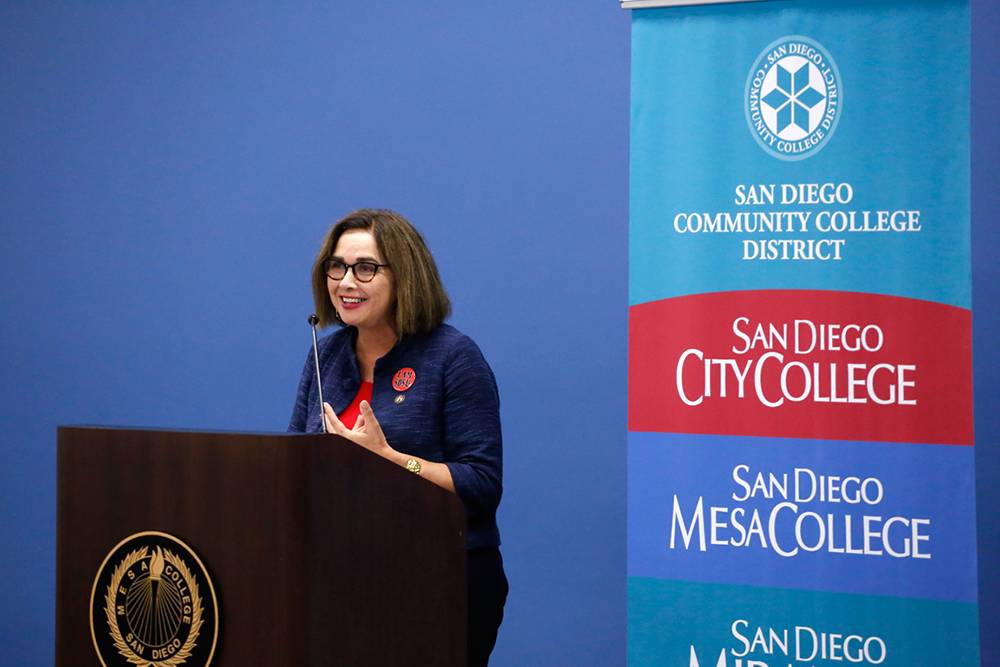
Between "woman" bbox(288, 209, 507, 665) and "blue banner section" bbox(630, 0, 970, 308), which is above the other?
"blue banner section" bbox(630, 0, 970, 308)

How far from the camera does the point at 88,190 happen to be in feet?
12.5

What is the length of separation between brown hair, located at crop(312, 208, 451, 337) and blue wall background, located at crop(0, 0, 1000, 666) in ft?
4.20

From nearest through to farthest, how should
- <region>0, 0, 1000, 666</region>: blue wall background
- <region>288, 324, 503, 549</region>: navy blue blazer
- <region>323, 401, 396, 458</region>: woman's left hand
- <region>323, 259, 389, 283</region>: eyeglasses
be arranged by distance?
1. <region>323, 401, 396, 458</region>: woman's left hand
2. <region>288, 324, 503, 549</region>: navy blue blazer
3. <region>323, 259, 389, 283</region>: eyeglasses
4. <region>0, 0, 1000, 666</region>: blue wall background

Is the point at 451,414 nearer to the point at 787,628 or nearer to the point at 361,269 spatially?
the point at 361,269

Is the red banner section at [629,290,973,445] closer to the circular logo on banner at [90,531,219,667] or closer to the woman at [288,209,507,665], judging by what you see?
the woman at [288,209,507,665]

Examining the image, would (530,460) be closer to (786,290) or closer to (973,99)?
(786,290)

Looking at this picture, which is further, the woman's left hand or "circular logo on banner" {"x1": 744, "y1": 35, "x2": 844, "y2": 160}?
"circular logo on banner" {"x1": 744, "y1": 35, "x2": 844, "y2": 160}

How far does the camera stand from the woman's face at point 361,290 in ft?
6.51

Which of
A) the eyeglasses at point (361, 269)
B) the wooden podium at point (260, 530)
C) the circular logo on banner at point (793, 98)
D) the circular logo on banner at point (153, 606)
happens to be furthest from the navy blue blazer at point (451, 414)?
the circular logo on banner at point (793, 98)

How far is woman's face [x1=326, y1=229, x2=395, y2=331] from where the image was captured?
6.51ft

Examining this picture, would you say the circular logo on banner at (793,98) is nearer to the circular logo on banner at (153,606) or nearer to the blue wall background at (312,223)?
the blue wall background at (312,223)

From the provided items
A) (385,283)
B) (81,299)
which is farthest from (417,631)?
(81,299)

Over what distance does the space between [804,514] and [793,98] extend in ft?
2.96

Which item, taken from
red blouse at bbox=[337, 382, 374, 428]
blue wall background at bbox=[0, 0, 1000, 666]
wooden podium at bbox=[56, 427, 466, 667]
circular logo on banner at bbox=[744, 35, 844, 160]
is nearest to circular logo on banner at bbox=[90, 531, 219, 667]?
wooden podium at bbox=[56, 427, 466, 667]
